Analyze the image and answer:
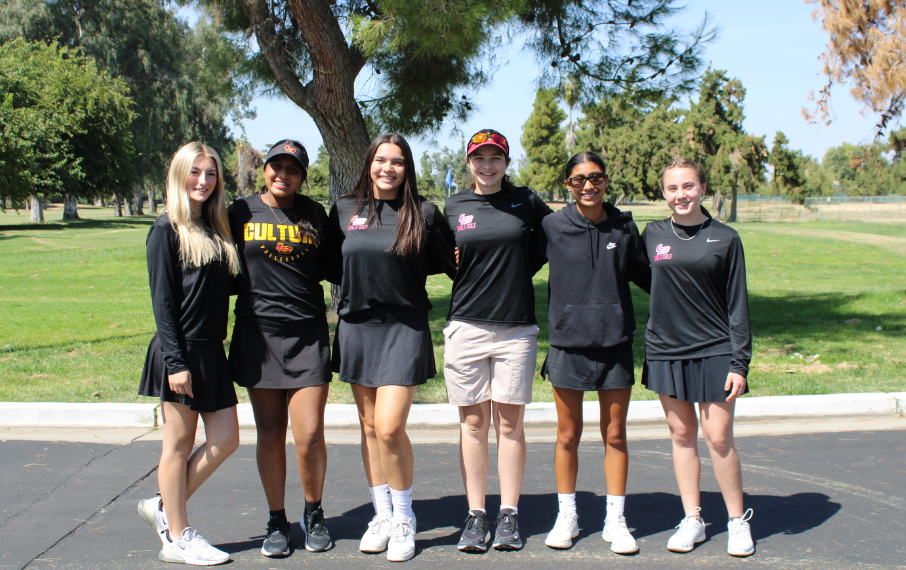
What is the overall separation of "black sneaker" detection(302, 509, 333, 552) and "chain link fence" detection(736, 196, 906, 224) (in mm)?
41152

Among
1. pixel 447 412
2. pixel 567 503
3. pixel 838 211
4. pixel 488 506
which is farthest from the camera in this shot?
pixel 838 211

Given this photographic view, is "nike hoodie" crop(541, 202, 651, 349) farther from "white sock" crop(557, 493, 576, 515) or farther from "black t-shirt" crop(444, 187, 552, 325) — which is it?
"white sock" crop(557, 493, 576, 515)

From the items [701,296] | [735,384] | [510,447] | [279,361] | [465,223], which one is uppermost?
[465,223]

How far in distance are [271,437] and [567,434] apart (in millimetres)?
1471

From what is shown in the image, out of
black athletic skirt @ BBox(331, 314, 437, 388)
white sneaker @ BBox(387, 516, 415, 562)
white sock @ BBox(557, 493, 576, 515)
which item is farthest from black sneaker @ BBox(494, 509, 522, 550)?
black athletic skirt @ BBox(331, 314, 437, 388)

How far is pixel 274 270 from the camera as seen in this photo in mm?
3395

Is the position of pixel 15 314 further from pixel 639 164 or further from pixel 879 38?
pixel 639 164

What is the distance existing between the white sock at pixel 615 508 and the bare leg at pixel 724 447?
0.48 meters

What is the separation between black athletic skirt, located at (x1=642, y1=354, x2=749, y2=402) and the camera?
3352mm

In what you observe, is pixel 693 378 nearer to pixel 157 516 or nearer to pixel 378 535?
pixel 378 535

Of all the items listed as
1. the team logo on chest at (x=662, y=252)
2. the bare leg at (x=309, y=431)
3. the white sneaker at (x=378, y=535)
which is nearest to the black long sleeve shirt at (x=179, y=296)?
the bare leg at (x=309, y=431)

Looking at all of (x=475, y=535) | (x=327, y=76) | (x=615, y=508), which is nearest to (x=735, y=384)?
(x=615, y=508)

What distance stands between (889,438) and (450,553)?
12.1 ft

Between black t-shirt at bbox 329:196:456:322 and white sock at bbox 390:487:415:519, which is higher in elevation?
black t-shirt at bbox 329:196:456:322
